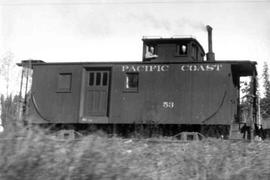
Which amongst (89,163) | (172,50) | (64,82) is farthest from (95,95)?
(89,163)

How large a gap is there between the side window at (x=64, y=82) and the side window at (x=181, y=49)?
4.50 m

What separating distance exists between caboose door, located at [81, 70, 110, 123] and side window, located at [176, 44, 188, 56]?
3.18m

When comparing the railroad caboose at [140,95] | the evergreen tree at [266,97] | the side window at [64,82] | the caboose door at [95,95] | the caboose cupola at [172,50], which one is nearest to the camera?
the railroad caboose at [140,95]

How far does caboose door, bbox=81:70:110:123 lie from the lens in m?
14.5

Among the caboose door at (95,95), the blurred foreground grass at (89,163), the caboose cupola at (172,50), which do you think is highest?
the caboose cupola at (172,50)

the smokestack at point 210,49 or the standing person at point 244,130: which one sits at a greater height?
the smokestack at point 210,49

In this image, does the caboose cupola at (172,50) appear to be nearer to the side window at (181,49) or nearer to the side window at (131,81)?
the side window at (181,49)

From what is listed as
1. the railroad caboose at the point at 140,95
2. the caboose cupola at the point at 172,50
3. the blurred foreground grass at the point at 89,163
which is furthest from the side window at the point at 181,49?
the blurred foreground grass at the point at 89,163

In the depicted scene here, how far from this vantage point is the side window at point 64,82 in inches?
588

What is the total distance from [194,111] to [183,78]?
1258 mm

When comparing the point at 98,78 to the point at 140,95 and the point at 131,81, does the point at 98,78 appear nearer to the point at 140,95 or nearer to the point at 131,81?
the point at 131,81

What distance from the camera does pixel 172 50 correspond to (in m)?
15.9

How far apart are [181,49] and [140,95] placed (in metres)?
3.10

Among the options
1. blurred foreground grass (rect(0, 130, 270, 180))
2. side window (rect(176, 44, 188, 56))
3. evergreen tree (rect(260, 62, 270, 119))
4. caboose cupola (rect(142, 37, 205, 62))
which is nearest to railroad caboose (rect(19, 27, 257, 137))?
caboose cupola (rect(142, 37, 205, 62))
